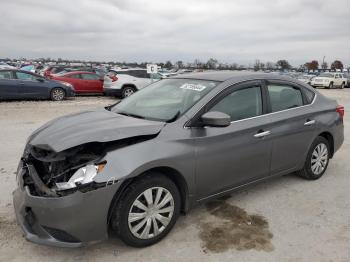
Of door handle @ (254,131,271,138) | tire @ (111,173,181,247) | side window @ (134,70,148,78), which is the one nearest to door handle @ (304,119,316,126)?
door handle @ (254,131,271,138)

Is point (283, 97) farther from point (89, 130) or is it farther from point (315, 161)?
point (89, 130)

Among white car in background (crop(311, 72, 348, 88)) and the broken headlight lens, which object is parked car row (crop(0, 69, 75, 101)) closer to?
the broken headlight lens

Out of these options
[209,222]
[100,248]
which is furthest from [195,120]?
[100,248]

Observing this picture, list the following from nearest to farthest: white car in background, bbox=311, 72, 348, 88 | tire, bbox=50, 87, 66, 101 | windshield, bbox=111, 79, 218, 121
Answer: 1. windshield, bbox=111, 79, 218, 121
2. tire, bbox=50, 87, 66, 101
3. white car in background, bbox=311, 72, 348, 88

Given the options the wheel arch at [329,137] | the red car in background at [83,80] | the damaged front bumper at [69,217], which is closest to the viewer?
the damaged front bumper at [69,217]

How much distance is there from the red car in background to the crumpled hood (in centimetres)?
1395

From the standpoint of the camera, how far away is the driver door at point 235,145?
3611mm

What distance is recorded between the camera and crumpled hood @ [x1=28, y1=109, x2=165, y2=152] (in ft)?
10.3

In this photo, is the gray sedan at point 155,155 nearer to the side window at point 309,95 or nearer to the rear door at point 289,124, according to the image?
the rear door at point 289,124

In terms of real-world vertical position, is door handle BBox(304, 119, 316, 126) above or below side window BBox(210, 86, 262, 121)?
below

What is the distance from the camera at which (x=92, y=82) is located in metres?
17.7

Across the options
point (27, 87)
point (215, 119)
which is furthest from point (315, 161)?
point (27, 87)

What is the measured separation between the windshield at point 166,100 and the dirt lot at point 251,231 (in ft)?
3.95

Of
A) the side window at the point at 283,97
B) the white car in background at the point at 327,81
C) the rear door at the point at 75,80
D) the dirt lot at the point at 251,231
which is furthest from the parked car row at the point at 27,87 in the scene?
the white car in background at the point at 327,81
